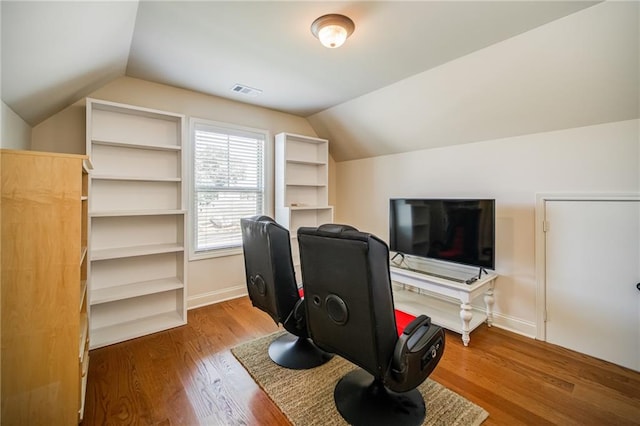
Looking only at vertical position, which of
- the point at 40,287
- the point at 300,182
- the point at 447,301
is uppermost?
the point at 300,182

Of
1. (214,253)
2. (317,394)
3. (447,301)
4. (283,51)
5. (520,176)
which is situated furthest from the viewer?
(214,253)

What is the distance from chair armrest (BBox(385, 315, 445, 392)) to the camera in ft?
4.53

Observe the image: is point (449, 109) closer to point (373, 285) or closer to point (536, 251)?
point (536, 251)

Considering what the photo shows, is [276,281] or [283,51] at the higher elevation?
[283,51]

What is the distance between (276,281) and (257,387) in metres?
0.75

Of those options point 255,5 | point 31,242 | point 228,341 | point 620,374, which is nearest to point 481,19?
point 255,5

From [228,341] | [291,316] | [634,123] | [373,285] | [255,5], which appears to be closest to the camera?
[373,285]

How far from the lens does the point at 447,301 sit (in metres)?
3.20

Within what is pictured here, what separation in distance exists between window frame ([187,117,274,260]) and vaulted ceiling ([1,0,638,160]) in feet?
1.21

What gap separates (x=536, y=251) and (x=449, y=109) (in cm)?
159

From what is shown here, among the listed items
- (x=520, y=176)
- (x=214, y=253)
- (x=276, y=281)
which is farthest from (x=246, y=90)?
(x=520, y=176)

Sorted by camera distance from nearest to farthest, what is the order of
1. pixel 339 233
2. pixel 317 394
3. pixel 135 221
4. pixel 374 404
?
pixel 339 233
pixel 374 404
pixel 317 394
pixel 135 221

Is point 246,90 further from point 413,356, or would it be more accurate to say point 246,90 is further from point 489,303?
point 489,303

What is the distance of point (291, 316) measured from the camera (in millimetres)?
1996
